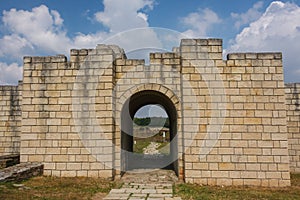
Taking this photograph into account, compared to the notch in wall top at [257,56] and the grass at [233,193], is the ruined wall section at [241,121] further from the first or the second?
the grass at [233,193]

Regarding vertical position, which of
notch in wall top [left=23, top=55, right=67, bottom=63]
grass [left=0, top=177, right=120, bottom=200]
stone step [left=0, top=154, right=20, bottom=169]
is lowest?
grass [left=0, top=177, right=120, bottom=200]

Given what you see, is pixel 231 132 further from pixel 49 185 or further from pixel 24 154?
pixel 24 154

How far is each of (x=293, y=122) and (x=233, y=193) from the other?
500cm

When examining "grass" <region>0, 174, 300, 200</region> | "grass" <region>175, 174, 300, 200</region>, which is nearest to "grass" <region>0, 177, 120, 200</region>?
"grass" <region>0, 174, 300, 200</region>

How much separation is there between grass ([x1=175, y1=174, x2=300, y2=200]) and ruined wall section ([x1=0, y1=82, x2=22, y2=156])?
7.55m

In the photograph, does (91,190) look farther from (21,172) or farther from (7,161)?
(7,161)

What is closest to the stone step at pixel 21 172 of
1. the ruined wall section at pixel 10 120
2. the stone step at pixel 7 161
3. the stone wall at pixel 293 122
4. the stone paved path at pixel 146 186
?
the stone step at pixel 7 161

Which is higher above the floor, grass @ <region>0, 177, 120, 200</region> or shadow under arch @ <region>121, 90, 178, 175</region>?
shadow under arch @ <region>121, 90, 178, 175</region>

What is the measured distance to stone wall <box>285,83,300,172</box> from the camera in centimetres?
968

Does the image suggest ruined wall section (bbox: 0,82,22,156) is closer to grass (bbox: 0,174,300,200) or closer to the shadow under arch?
grass (bbox: 0,174,300,200)

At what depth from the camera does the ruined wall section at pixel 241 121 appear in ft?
24.7

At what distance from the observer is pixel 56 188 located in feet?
21.5

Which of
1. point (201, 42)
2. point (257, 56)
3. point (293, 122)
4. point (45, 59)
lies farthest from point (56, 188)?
point (293, 122)

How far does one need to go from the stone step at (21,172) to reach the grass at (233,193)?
13.8 feet
